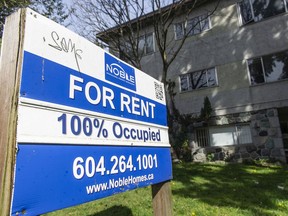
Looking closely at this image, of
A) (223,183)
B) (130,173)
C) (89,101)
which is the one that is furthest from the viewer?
(223,183)

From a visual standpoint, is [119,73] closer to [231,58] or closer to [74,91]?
[74,91]

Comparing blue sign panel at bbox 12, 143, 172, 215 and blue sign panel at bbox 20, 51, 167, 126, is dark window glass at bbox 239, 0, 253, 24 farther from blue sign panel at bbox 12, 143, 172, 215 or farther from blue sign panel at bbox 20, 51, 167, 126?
blue sign panel at bbox 12, 143, 172, 215

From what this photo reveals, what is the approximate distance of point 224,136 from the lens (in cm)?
1216

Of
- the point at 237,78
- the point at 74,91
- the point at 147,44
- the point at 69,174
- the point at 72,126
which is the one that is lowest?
the point at 69,174

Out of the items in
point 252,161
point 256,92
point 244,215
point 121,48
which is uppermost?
point 121,48

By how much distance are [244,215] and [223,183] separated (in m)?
2.64

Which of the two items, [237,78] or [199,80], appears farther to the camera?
[199,80]

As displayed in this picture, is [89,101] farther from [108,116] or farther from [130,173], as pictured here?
[130,173]

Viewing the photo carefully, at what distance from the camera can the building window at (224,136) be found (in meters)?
11.7

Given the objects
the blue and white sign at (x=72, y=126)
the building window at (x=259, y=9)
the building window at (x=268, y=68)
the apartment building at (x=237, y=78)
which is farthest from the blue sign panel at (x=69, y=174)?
the building window at (x=259, y=9)

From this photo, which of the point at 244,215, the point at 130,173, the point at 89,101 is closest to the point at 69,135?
the point at 89,101

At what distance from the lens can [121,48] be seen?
13.3 meters

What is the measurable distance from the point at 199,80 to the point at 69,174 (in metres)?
12.1

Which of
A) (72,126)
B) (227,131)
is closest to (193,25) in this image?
(227,131)
